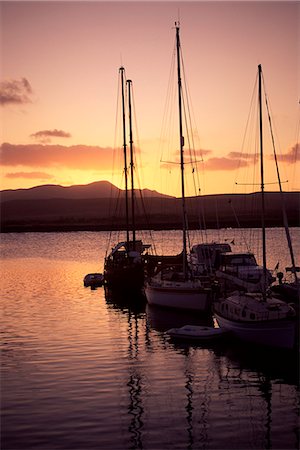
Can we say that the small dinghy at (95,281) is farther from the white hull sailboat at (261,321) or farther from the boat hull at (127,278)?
the white hull sailboat at (261,321)

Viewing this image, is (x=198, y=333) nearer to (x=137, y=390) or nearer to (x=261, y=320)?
(x=261, y=320)

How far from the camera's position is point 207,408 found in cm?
2294

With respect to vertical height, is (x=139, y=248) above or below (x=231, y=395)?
above

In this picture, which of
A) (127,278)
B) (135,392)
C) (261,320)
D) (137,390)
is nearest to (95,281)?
(127,278)

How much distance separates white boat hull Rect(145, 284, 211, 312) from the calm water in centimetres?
87

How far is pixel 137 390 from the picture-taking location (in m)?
25.1

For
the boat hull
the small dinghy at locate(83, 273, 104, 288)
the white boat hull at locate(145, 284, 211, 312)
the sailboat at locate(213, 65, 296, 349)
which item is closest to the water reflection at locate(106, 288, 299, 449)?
the sailboat at locate(213, 65, 296, 349)

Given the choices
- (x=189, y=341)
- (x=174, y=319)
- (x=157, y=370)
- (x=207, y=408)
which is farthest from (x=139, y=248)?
(x=207, y=408)

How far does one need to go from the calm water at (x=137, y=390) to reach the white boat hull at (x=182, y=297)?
0.87 meters

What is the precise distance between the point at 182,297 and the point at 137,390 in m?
16.6

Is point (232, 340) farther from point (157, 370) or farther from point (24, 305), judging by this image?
point (24, 305)

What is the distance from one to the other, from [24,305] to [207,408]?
30.8 meters

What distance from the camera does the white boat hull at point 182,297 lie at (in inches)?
1596

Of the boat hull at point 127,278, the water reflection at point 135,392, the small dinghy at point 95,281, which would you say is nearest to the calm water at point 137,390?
the water reflection at point 135,392
